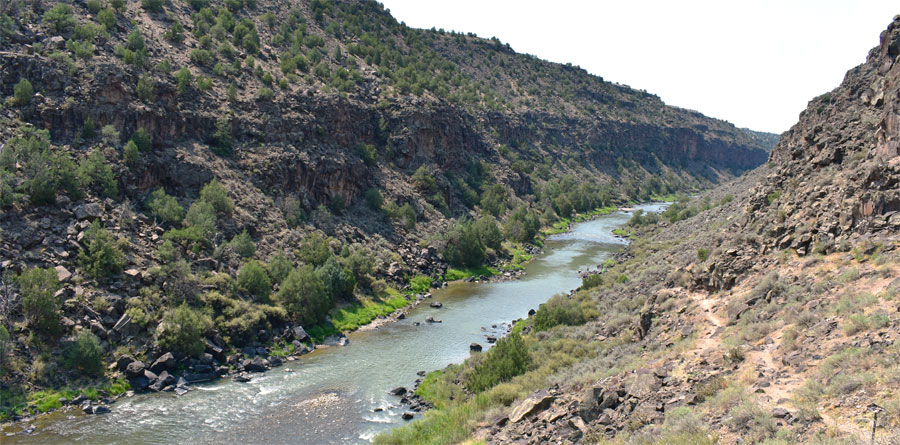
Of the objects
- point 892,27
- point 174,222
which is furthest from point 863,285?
point 174,222

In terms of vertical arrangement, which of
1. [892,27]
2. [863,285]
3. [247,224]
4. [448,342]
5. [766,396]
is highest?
[892,27]

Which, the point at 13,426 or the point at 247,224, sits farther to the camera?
the point at 247,224

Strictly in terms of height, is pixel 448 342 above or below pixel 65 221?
below

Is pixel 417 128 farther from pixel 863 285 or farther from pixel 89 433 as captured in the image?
pixel 863 285

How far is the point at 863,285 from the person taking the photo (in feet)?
62.5

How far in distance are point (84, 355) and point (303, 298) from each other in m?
15.1

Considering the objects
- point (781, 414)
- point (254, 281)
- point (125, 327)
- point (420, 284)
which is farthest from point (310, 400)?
point (420, 284)

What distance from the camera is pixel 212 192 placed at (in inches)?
1889

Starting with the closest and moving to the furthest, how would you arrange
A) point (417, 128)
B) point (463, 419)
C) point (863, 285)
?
point (863, 285) → point (463, 419) → point (417, 128)

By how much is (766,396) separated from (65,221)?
137 feet

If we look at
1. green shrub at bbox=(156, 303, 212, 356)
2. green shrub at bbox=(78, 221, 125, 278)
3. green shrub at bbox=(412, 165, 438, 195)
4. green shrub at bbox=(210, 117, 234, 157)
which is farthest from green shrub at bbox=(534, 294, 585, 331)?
green shrub at bbox=(412, 165, 438, 195)

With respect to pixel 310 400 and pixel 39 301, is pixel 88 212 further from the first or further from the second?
pixel 310 400

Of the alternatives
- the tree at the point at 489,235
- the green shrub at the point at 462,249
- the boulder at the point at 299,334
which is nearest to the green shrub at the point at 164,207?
the boulder at the point at 299,334

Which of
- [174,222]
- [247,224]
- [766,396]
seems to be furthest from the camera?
[247,224]
